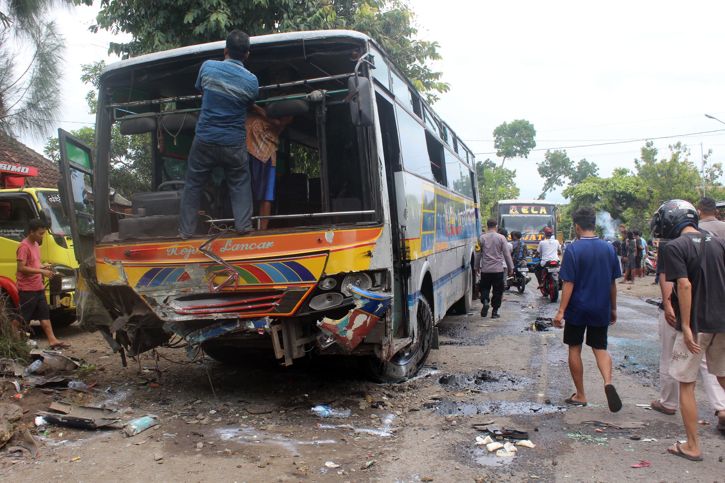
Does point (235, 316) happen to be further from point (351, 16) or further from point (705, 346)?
point (351, 16)

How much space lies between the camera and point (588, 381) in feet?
20.9

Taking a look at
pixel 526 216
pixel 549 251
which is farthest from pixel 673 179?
pixel 549 251

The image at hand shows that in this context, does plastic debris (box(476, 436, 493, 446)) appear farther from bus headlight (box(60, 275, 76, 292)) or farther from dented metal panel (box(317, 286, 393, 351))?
bus headlight (box(60, 275, 76, 292))

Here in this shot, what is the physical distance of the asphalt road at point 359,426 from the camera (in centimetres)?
392

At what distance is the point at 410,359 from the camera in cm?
659

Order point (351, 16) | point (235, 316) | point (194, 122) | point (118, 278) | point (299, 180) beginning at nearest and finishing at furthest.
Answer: point (235, 316)
point (118, 278)
point (194, 122)
point (299, 180)
point (351, 16)

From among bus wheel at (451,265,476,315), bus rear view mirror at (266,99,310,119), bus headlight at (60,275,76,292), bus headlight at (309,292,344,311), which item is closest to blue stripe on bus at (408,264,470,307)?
bus wheel at (451,265,476,315)

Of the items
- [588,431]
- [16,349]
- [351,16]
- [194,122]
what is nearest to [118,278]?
[194,122]

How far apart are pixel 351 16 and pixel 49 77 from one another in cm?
606

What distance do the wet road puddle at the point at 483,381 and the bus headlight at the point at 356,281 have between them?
1856mm

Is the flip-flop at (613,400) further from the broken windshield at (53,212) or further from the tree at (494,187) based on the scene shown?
the tree at (494,187)

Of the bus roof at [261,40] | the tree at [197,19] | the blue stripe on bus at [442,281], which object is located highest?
the tree at [197,19]

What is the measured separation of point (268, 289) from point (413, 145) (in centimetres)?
269

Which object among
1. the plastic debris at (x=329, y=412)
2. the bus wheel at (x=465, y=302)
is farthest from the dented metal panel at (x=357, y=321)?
the bus wheel at (x=465, y=302)
